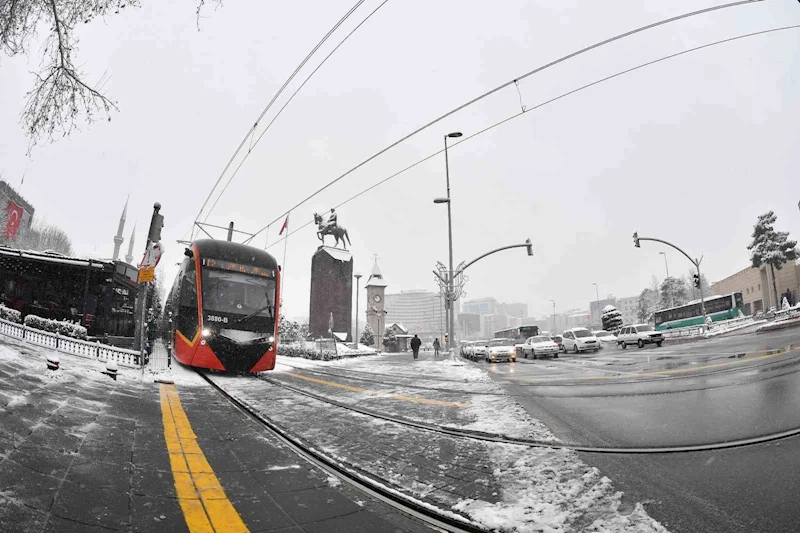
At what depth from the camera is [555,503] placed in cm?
283

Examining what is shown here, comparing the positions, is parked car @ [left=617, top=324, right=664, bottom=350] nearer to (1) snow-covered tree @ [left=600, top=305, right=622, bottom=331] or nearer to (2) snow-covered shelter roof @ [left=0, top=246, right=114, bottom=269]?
(1) snow-covered tree @ [left=600, top=305, right=622, bottom=331]

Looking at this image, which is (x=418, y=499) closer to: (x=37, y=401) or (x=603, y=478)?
(x=603, y=478)

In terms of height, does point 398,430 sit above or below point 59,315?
below

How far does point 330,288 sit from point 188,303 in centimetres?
3526

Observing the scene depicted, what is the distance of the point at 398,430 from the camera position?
5137 millimetres

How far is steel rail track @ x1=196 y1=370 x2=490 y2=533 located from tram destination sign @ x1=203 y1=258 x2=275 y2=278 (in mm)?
7680

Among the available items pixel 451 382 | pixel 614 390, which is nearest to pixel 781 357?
pixel 614 390

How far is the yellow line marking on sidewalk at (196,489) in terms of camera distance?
2.36m

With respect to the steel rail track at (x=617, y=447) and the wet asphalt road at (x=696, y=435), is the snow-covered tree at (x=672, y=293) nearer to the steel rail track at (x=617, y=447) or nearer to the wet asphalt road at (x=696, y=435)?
the wet asphalt road at (x=696, y=435)

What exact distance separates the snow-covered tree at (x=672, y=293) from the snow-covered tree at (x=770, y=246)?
22.8 metres

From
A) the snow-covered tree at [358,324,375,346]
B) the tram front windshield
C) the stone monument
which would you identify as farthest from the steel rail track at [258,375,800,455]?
the snow-covered tree at [358,324,375,346]

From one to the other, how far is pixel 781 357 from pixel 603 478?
39.5ft

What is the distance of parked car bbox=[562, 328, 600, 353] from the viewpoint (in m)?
27.2

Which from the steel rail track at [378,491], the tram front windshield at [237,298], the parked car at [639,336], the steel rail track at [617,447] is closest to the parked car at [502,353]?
the parked car at [639,336]
